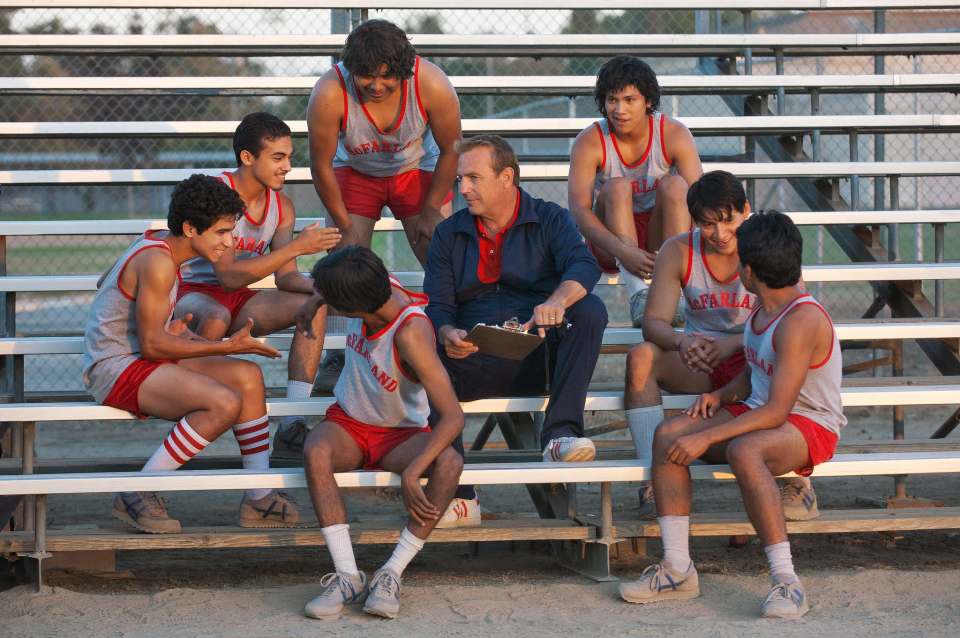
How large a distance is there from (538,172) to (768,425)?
2.40 m

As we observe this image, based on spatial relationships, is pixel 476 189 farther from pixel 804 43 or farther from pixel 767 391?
pixel 804 43

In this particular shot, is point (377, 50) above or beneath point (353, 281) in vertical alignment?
above

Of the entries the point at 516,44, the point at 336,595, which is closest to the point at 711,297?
the point at 336,595

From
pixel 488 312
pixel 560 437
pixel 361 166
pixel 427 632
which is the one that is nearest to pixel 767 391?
pixel 560 437

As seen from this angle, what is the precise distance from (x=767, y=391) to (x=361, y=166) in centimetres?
195

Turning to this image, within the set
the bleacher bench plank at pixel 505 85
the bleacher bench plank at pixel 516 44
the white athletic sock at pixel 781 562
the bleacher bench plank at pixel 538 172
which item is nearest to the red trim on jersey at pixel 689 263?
the white athletic sock at pixel 781 562

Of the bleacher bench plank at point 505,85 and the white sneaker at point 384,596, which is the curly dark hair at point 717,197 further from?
the bleacher bench plank at point 505,85

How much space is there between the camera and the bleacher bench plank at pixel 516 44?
6.11 meters

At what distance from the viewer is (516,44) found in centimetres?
641

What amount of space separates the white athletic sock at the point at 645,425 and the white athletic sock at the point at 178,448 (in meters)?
1.39

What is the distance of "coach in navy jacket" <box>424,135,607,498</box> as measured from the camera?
153 inches

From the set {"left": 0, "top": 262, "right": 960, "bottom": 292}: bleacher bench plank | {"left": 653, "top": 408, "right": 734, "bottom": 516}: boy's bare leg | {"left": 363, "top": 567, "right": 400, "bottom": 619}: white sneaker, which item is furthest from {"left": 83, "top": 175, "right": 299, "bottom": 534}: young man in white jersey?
{"left": 653, "top": 408, "right": 734, "bottom": 516}: boy's bare leg

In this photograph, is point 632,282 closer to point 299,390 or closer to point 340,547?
point 299,390

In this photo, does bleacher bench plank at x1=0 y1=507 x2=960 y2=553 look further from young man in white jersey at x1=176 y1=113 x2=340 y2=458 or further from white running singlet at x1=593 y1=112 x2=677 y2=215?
white running singlet at x1=593 y1=112 x2=677 y2=215
